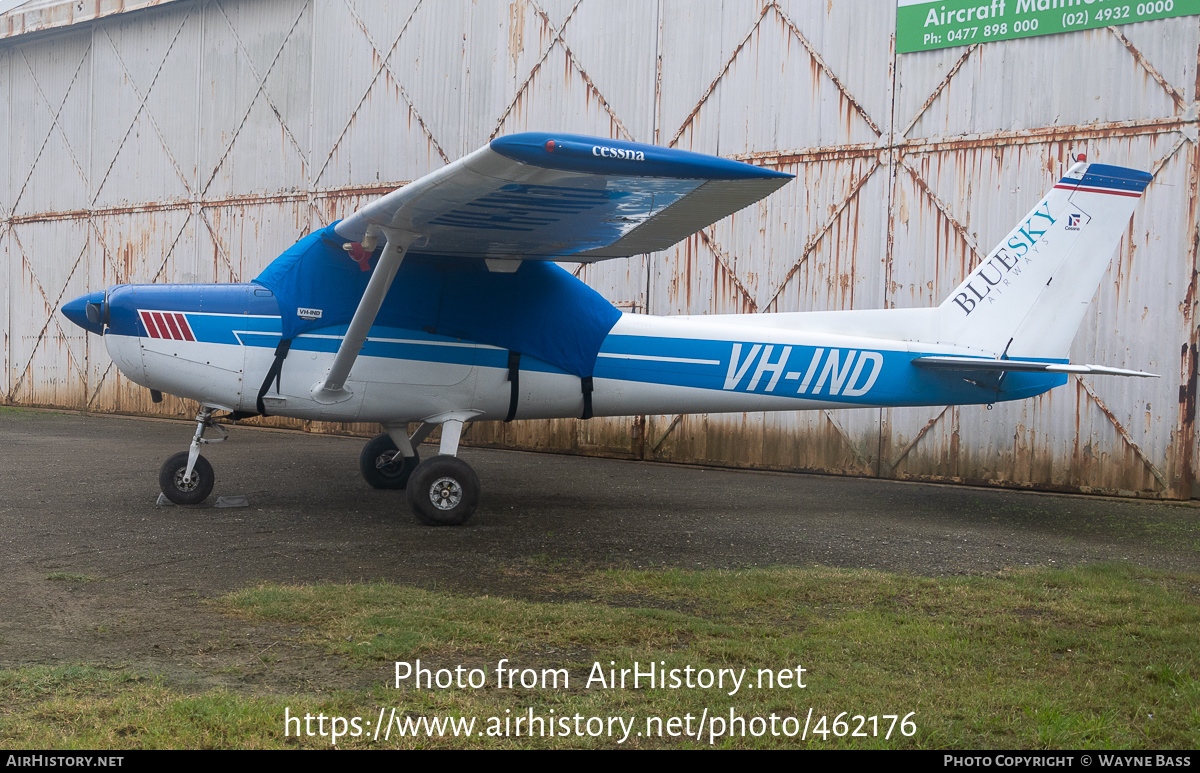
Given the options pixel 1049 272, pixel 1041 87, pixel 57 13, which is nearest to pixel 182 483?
pixel 1049 272

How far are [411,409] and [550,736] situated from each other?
16.5 ft

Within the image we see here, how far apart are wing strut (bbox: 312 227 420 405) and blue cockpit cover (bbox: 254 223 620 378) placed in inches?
18.7

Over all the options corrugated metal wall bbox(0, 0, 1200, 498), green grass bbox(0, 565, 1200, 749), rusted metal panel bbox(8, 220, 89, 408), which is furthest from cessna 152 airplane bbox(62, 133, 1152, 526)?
rusted metal panel bbox(8, 220, 89, 408)

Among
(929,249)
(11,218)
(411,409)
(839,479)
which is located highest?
(11,218)

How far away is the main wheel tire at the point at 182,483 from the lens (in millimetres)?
7609

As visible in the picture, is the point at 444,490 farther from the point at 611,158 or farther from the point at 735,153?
the point at 735,153

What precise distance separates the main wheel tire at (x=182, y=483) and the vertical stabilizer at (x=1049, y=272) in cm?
680

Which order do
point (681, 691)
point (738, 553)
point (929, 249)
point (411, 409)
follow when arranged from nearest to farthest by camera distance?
point (681, 691) < point (738, 553) < point (411, 409) < point (929, 249)

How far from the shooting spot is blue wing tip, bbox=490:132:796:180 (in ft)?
15.9

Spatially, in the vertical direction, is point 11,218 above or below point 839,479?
above

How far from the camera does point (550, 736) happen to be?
2977mm

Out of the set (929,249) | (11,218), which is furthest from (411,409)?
(11,218)

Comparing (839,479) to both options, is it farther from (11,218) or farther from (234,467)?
(11,218)

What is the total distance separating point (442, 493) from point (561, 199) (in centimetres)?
255
